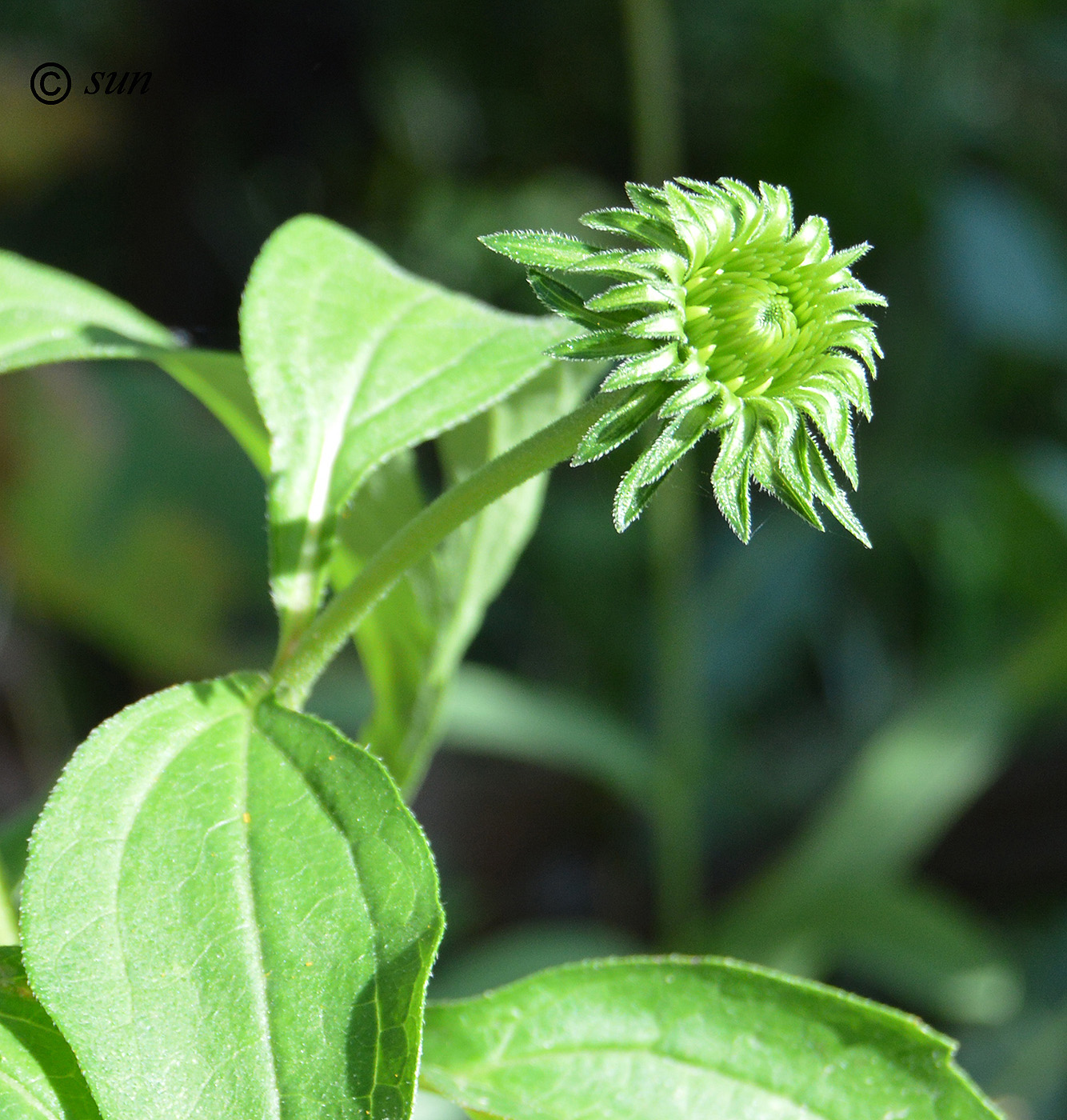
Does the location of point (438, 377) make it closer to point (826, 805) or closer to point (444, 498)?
point (444, 498)

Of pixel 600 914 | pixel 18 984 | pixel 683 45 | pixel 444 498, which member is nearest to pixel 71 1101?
pixel 18 984

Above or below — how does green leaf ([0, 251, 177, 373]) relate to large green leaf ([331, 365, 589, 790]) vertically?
above

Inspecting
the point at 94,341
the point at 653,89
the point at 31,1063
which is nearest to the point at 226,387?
the point at 94,341

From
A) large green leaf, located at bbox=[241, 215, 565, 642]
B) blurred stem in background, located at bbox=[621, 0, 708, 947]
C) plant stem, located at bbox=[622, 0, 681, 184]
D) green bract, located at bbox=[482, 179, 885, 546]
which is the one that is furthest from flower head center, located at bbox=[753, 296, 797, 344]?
plant stem, located at bbox=[622, 0, 681, 184]

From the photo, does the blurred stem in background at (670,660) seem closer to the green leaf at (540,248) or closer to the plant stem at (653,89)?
the plant stem at (653,89)

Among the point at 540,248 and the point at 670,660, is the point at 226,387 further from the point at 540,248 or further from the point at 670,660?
the point at 670,660

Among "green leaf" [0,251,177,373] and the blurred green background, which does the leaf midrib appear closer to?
"green leaf" [0,251,177,373]
